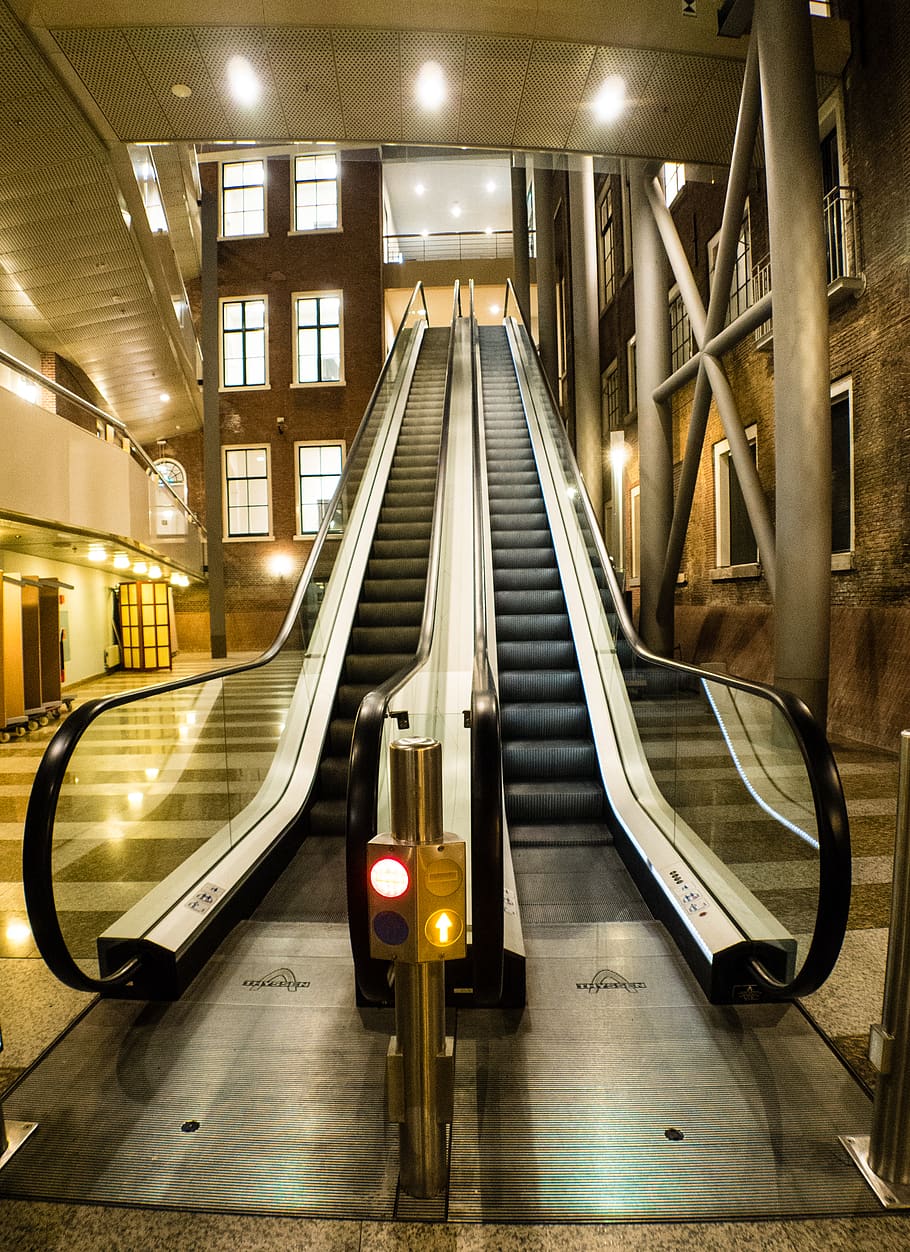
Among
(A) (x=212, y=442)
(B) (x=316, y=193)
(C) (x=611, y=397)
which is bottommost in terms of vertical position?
(A) (x=212, y=442)

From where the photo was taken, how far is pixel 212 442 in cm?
1262

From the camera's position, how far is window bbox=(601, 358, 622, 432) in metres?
15.8

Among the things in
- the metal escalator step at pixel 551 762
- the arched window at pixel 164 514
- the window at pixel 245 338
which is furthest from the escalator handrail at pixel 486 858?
the window at pixel 245 338

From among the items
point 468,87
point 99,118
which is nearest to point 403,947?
point 468,87

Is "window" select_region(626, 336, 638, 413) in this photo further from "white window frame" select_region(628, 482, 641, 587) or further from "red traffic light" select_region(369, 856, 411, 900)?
"red traffic light" select_region(369, 856, 411, 900)

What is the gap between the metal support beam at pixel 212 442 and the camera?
40.3 ft

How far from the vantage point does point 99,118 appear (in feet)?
24.6

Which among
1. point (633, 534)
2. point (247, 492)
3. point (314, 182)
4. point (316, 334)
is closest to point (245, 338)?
point (316, 334)

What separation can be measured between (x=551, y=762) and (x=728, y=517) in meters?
7.48

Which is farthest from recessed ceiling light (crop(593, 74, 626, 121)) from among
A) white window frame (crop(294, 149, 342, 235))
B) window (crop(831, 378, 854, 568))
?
white window frame (crop(294, 149, 342, 235))

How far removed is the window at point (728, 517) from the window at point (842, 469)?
8.15 feet

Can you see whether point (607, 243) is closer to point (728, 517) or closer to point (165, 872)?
point (728, 517)

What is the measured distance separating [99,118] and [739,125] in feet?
20.0

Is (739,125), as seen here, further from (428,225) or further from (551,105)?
(428,225)
